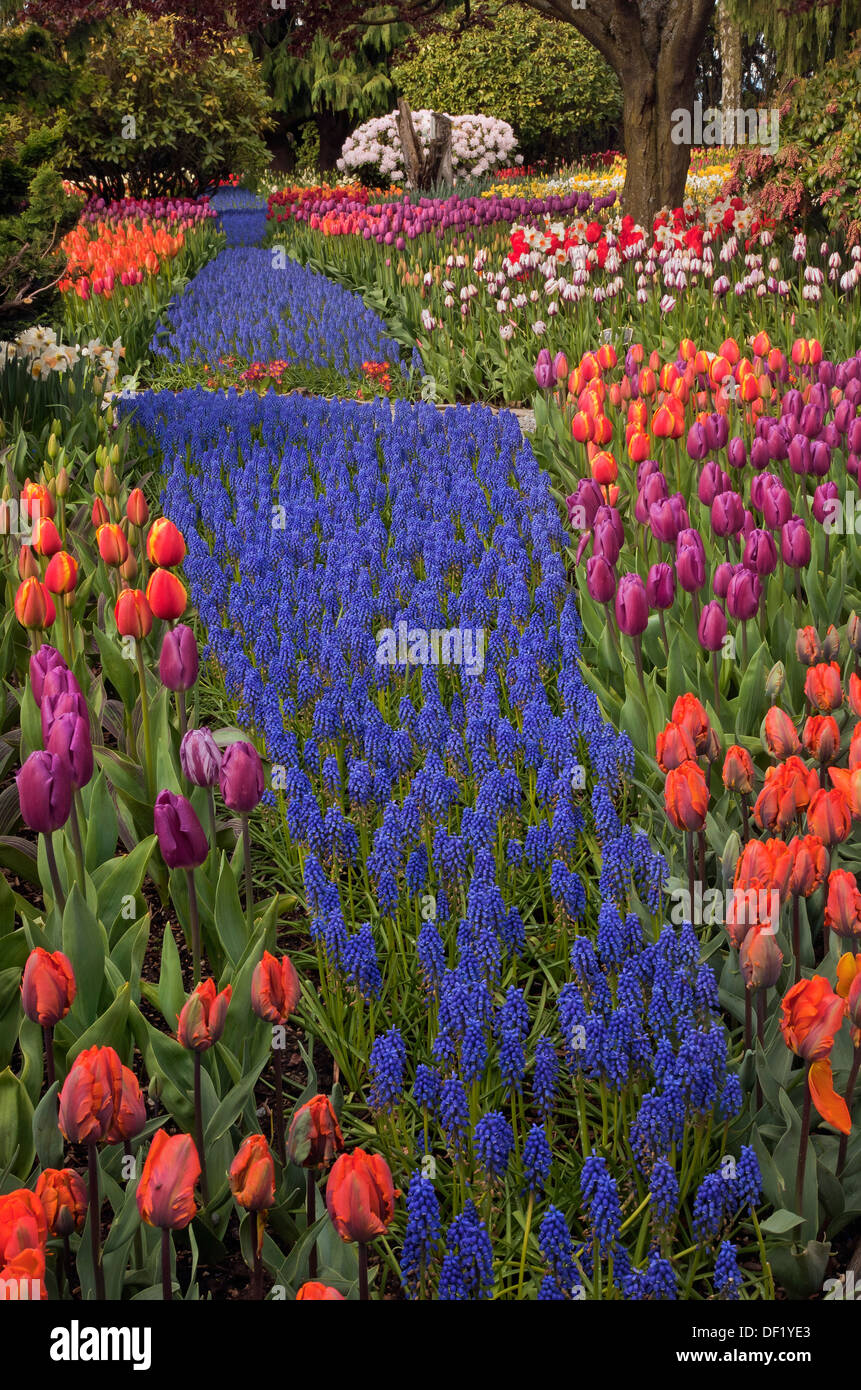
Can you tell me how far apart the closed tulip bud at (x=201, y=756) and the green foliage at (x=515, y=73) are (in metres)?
31.3

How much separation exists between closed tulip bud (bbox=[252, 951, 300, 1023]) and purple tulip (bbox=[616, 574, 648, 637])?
1453 mm

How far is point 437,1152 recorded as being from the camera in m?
2.14

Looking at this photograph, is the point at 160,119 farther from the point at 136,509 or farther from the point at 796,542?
the point at 796,542

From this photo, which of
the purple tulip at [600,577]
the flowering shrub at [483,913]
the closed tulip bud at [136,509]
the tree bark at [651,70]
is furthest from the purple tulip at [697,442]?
→ the tree bark at [651,70]

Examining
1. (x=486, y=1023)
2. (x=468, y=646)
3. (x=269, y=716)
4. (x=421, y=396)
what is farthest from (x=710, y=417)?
(x=421, y=396)

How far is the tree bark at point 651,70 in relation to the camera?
1205cm

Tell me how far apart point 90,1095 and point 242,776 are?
0.73 m

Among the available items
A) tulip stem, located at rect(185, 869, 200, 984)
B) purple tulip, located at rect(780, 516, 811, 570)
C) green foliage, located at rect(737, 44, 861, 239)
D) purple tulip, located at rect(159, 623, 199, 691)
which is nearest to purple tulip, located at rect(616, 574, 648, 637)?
purple tulip, located at rect(780, 516, 811, 570)

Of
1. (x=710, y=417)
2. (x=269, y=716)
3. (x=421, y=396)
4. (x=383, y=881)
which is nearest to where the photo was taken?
(x=383, y=881)

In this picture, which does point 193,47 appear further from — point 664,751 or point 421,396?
point 664,751

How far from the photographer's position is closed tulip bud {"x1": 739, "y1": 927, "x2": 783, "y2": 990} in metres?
1.78

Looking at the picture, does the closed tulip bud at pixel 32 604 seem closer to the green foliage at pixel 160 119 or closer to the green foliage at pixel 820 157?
the green foliage at pixel 820 157
